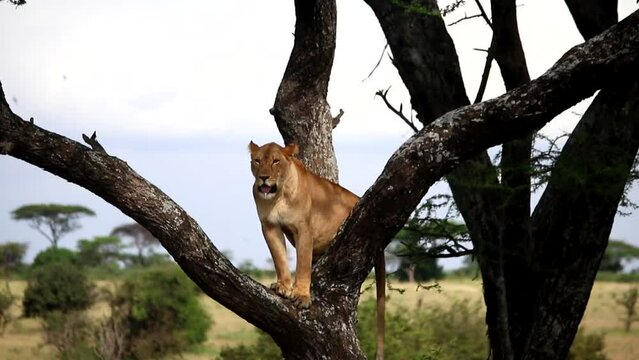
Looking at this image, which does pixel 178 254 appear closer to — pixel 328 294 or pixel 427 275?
pixel 328 294

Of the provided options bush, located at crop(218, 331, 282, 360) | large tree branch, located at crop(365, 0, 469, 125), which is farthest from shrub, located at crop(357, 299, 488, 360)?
large tree branch, located at crop(365, 0, 469, 125)

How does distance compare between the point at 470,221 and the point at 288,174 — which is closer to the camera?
the point at 288,174

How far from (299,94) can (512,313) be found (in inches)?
108

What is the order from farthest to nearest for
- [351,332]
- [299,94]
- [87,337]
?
[87,337]
[299,94]
[351,332]

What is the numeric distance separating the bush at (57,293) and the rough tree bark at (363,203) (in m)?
20.1

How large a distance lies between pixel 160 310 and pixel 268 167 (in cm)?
1707

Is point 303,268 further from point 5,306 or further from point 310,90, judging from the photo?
point 5,306

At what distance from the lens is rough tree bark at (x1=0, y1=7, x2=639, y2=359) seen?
618 centimetres

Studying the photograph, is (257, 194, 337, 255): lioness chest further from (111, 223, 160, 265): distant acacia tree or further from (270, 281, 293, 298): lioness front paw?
(111, 223, 160, 265): distant acacia tree

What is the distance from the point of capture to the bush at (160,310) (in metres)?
22.4

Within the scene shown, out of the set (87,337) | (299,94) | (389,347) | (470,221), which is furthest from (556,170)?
(87,337)

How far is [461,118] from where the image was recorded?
6.45 m

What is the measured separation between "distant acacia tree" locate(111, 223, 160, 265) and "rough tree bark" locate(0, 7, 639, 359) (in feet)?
106

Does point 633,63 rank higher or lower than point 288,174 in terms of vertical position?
higher
